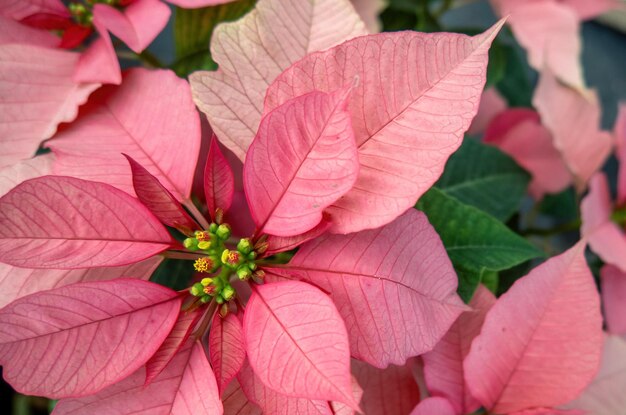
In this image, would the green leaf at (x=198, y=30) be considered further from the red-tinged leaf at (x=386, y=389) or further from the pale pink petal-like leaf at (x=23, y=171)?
the red-tinged leaf at (x=386, y=389)

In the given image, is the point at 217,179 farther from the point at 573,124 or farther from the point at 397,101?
the point at 573,124

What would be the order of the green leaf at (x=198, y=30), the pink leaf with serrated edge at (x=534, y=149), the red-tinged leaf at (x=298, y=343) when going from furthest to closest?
the pink leaf with serrated edge at (x=534, y=149)
the green leaf at (x=198, y=30)
the red-tinged leaf at (x=298, y=343)

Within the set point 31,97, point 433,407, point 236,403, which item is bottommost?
point 433,407

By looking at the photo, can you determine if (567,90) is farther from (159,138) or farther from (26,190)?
(26,190)

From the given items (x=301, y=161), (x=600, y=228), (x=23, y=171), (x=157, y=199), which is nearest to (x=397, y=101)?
(x=301, y=161)


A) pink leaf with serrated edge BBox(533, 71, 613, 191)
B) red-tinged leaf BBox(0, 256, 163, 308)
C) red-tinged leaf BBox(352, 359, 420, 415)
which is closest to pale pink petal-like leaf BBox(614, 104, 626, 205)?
pink leaf with serrated edge BBox(533, 71, 613, 191)

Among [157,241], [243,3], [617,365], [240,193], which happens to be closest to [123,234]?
[157,241]

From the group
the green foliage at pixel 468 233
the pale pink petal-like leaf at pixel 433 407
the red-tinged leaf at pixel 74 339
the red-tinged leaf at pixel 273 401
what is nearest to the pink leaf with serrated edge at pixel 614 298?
the green foliage at pixel 468 233
